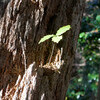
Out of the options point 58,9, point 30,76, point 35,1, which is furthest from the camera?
point 58,9

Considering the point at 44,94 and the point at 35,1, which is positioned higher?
the point at 35,1

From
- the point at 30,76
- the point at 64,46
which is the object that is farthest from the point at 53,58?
the point at 30,76

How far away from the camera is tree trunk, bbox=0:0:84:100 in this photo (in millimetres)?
1191

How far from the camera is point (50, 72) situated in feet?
4.17

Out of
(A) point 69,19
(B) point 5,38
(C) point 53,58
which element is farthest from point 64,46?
(B) point 5,38

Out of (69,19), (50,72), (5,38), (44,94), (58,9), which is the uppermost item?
(58,9)

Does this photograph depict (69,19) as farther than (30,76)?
Yes

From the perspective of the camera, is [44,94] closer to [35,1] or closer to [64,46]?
[64,46]

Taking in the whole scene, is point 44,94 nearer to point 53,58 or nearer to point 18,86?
point 18,86

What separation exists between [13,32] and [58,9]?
485 mm

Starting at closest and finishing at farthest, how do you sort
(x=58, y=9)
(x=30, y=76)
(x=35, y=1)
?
(x=30, y=76) → (x=35, y=1) → (x=58, y=9)

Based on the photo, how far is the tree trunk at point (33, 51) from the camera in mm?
1191

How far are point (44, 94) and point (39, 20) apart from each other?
0.62m

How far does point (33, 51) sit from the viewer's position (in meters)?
1.29
